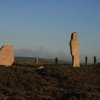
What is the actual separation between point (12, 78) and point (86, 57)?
25.8 metres

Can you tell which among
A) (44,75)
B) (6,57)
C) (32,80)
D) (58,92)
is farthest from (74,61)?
(58,92)

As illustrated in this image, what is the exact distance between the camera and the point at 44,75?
3572cm

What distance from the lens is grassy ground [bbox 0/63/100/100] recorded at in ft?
91.4

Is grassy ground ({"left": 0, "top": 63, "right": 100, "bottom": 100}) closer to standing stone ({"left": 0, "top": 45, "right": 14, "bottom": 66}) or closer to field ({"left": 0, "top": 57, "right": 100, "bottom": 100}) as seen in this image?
field ({"left": 0, "top": 57, "right": 100, "bottom": 100})

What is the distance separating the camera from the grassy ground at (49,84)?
27.9m

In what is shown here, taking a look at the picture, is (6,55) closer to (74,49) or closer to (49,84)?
(74,49)

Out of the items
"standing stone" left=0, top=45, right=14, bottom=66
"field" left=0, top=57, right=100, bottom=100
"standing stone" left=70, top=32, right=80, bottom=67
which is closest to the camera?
"field" left=0, top=57, right=100, bottom=100

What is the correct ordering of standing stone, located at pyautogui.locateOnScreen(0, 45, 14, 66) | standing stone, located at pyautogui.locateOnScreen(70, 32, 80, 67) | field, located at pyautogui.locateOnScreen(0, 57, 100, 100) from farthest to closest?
standing stone, located at pyautogui.locateOnScreen(70, 32, 80, 67), standing stone, located at pyautogui.locateOnScreen(0, 45, 14, 66), field, located at pyautogui.locateOnScreen(0, 57, 100, 100)

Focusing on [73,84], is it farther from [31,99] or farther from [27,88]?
[31,99]

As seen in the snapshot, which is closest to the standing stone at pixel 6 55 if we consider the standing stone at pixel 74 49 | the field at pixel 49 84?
the field at pixel 49 84

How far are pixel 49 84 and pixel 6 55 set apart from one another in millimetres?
11404

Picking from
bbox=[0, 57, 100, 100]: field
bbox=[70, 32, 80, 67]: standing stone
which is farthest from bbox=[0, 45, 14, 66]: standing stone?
bbox=[70, 32, 80, 67]: standing stone

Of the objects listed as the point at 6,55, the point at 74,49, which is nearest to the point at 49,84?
the point at 6,55

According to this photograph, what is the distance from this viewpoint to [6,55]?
42938mm
